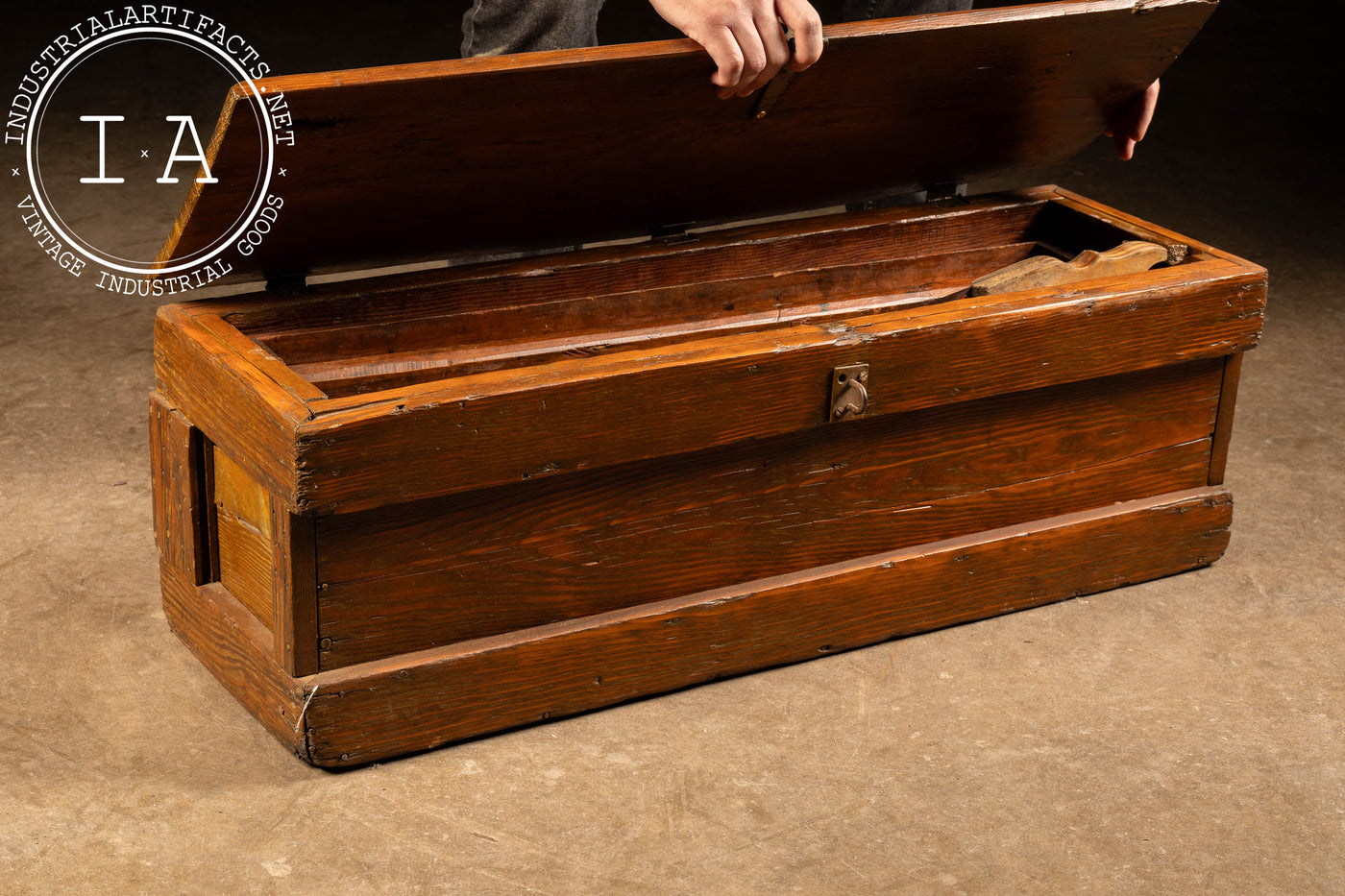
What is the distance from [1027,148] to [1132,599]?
35.1 inches

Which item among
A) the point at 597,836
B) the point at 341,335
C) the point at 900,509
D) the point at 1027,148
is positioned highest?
the point at 1027,148

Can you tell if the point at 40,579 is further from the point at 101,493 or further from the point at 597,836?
the point at 597,836

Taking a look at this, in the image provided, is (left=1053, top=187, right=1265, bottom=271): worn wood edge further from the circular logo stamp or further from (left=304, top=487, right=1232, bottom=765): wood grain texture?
the circular logo stamp

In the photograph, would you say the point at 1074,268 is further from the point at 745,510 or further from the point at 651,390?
the point at 651,390

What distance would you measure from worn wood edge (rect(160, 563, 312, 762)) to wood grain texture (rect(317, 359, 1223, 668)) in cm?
10

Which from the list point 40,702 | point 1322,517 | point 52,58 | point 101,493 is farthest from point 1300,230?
point 52,58

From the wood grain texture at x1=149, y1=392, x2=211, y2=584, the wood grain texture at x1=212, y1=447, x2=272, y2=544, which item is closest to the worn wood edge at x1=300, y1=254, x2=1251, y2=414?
the wood grain texture at x1=212, y1=447, x2=272, y2=544

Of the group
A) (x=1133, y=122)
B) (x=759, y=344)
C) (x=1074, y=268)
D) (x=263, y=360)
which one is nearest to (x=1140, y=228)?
(x=1074, y=268)

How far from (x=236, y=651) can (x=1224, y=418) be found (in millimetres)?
1681

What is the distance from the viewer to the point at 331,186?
2254 mm

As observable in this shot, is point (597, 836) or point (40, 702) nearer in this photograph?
point (597, 836)

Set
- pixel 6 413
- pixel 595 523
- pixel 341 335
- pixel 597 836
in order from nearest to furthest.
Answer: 1. pixel 597 836
2. pixel 595 523
3. pixel 341 335
4. pixel 6 413

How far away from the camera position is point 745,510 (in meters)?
2.34

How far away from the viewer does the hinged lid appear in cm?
217
